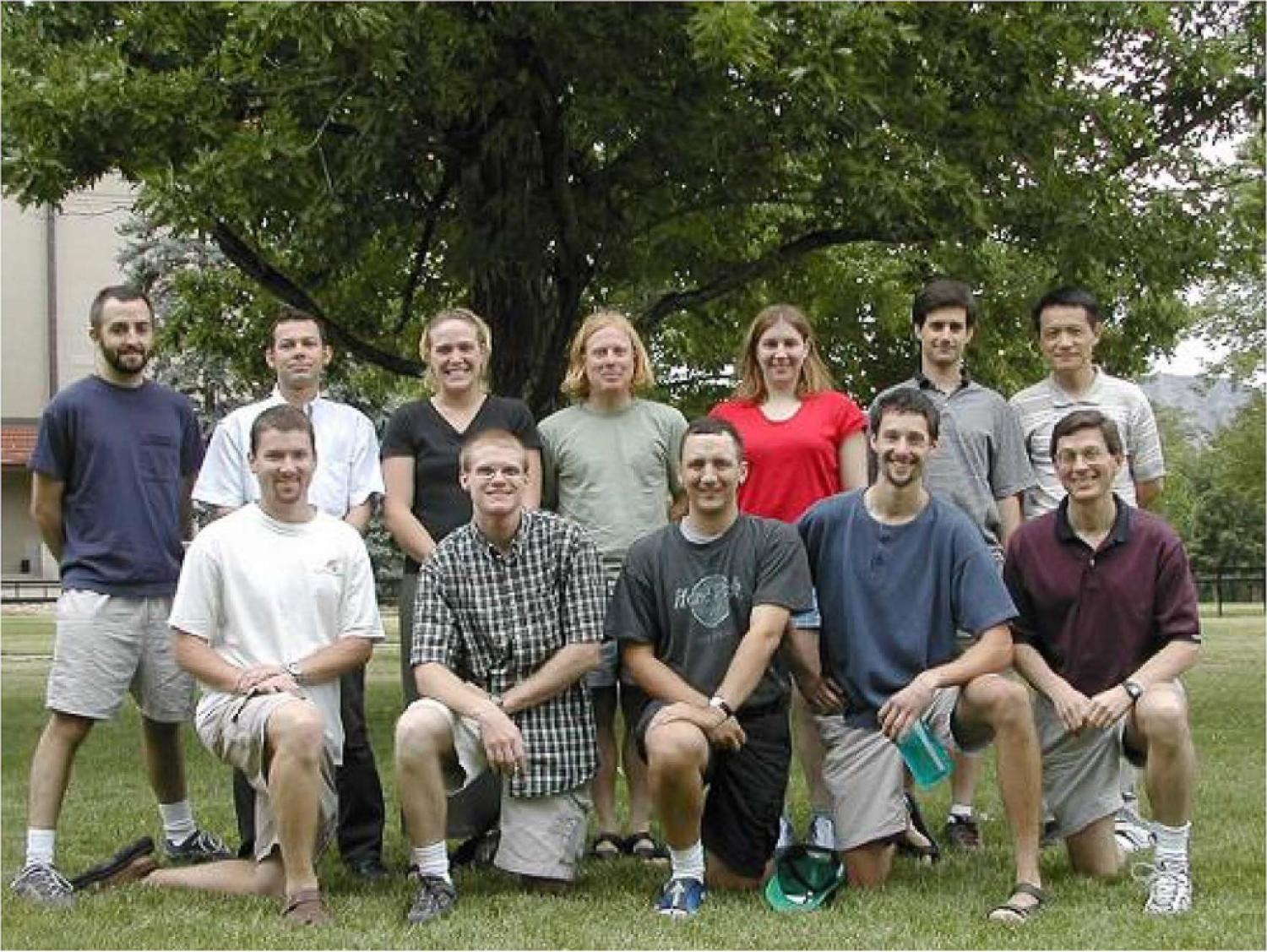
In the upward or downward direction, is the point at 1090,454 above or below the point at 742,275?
below

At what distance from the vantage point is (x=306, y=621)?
6191mm

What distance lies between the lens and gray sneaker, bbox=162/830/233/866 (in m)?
7.15

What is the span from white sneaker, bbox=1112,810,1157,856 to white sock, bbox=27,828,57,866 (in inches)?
159

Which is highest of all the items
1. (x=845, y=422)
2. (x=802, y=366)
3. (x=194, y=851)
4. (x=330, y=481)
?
(x=802, y=366)

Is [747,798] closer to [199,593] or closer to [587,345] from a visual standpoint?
[587,345]

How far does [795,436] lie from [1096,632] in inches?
53.5

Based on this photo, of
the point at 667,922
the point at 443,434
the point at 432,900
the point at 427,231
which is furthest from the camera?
the point at 427,231

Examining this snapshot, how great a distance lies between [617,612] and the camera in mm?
6367

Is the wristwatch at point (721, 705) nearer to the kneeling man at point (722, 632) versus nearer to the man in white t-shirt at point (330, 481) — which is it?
the kneeling man at point (722, 632)

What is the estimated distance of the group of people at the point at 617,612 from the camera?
6.11 m

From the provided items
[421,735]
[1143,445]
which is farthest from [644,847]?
[1143,445]

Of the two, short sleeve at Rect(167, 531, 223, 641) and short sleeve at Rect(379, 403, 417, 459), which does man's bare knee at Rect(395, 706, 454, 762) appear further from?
short sleeve at Rect(379, 403, 417, 459)

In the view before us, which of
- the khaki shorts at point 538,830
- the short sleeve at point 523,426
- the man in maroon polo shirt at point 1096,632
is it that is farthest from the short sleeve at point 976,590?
the short sleeve at point 523,426

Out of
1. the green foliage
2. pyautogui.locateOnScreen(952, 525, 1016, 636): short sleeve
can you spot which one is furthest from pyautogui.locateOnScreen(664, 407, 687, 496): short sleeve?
the green foliage
